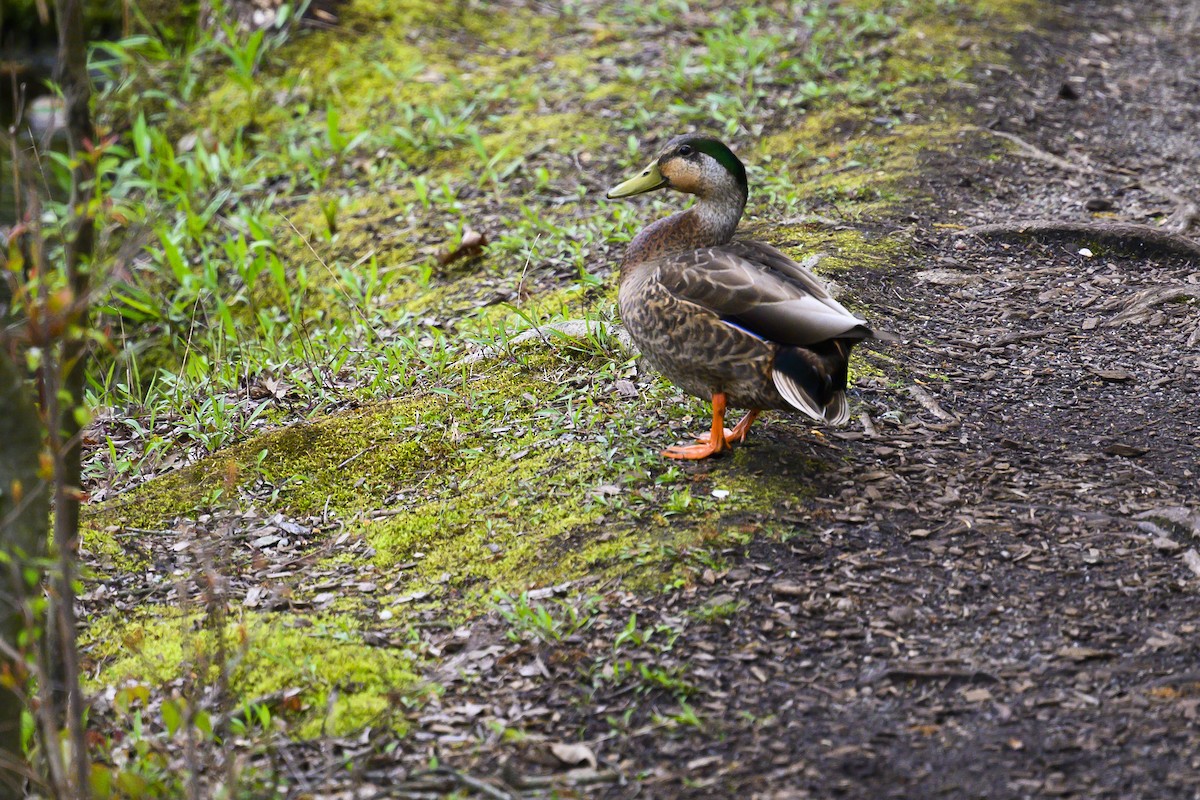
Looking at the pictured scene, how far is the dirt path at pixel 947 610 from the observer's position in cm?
251

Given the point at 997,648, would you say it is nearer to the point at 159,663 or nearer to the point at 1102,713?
the point at 1102,713

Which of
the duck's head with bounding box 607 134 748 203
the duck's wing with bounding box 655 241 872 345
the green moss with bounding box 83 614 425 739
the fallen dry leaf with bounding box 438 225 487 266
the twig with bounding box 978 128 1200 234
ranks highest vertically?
the duck's head with bounding box 607 134 748 203

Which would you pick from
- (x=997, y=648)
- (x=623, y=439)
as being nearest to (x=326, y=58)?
(x=623, y=439)

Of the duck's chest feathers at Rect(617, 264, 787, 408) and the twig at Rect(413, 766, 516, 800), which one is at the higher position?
the duck's chest feathers at Rect(617, 264, 787, 408)

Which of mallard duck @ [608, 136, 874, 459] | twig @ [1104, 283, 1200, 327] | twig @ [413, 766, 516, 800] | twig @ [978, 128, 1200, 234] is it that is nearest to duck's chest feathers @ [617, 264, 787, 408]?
mallard duck @ [608, 136, 874, 459]

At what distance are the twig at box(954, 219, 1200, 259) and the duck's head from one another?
5.67 feet

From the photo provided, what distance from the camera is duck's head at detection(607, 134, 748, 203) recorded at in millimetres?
3904

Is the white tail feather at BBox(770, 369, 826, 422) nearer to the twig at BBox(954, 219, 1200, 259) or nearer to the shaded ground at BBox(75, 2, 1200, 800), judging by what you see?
the shaded ground at BBox(75, 2, 1200, 800)

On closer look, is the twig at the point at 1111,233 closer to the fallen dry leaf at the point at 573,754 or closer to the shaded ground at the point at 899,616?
the shaded ground at the point at 899,616

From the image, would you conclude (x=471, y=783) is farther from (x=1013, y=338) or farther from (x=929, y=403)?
(x=1013, y=338)

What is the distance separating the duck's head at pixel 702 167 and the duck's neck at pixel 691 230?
2 centimetres

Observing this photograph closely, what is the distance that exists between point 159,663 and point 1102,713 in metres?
2.30

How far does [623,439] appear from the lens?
375cm

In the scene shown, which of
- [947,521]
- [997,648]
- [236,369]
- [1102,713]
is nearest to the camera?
[1102,713]
